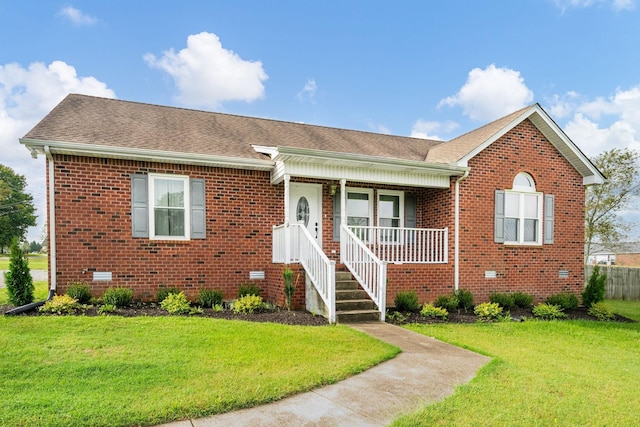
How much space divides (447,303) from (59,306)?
8000mm

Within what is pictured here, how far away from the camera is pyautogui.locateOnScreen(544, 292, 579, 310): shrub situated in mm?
10836

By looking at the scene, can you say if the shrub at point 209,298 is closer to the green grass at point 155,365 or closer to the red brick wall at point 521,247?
the green grass at point 155,365

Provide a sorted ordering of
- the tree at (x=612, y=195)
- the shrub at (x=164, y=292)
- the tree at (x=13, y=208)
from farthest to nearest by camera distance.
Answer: the tree at (x=13, y=208), the tree at (x=612, y=195), the shrub at (x=164, y=292)

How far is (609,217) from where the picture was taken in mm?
18125

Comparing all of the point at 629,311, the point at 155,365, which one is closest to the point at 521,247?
the point at 629,311

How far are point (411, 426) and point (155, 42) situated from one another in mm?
14842

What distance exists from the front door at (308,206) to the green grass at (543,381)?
391 centimetres

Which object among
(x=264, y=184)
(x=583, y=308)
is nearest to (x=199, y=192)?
(x=264, y=184)

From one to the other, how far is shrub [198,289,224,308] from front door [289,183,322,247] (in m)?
2.71

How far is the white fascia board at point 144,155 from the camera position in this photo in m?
7.78

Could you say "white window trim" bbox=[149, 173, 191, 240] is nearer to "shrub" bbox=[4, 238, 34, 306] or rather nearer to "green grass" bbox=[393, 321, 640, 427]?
"shrub" bbox=[4, 238, 34, 306]

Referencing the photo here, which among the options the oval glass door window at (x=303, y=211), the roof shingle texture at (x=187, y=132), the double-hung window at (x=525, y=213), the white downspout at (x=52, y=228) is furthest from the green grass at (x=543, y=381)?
the white downspout at (x=52, y=228)

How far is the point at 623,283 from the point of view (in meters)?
16.1

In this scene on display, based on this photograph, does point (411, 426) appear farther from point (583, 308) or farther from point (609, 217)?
point (609, 217)
